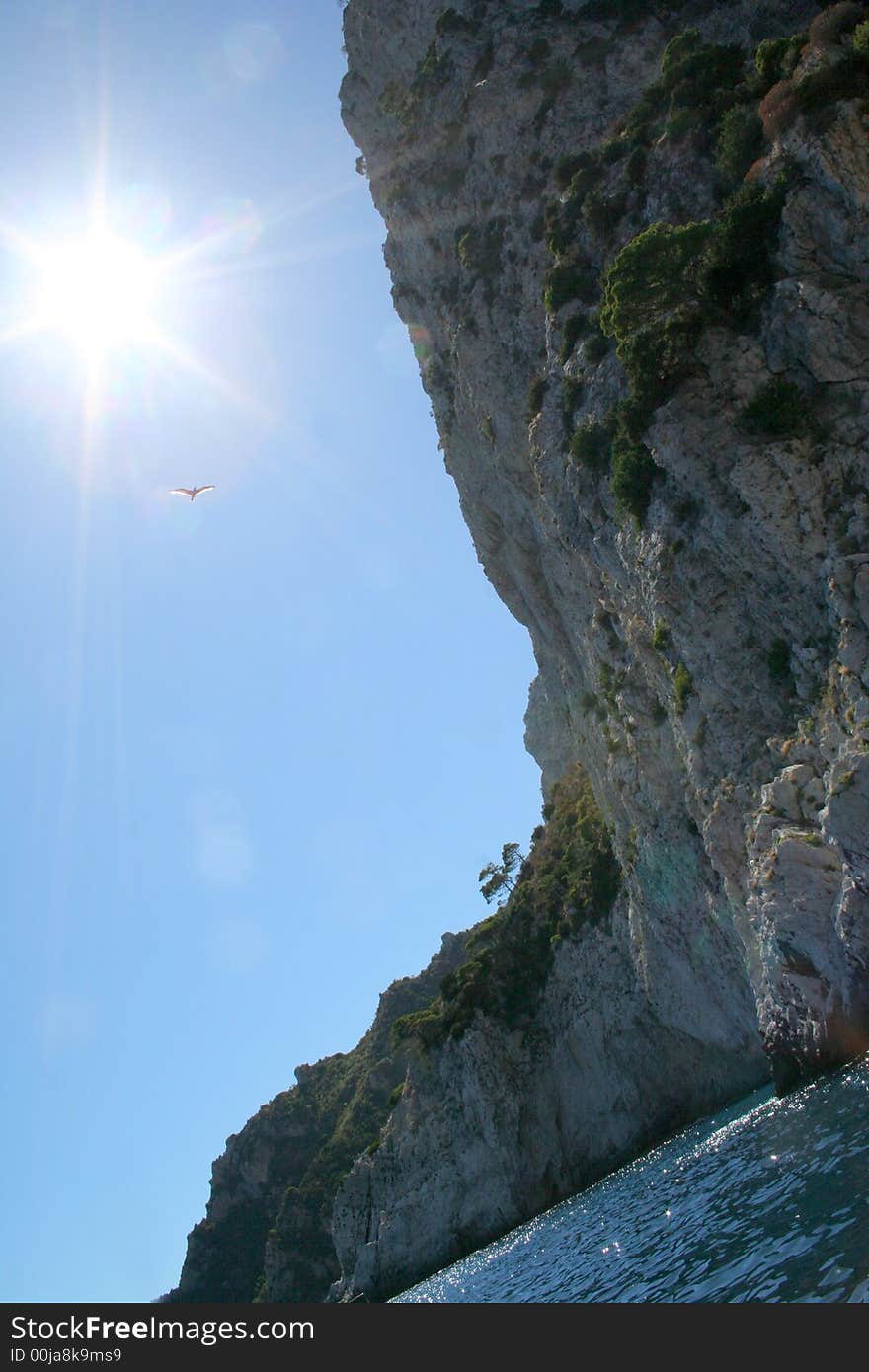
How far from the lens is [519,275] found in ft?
151

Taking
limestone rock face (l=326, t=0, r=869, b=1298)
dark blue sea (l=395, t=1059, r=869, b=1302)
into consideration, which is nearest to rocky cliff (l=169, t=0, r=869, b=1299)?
limestone rock face (l=326, t=0, r=869, b=1298)

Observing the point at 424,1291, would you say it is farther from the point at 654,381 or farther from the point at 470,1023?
the point at 654,381

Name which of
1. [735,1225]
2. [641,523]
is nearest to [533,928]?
[641,523]

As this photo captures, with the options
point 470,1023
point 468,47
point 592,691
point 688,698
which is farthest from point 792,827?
point 468,47

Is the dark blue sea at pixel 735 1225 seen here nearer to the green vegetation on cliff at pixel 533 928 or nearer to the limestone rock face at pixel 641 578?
the limestone rock face at pixel 641 578

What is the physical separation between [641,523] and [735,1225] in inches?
962

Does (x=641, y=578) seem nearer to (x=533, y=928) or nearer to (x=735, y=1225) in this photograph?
Result: (x=735, y=1225)

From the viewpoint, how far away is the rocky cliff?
27.8m

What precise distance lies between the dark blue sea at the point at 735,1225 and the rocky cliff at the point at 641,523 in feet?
14.3

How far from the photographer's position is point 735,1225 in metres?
17.4

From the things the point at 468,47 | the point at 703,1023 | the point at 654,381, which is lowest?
the point at 703,1023

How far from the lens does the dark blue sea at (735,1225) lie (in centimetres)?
1319

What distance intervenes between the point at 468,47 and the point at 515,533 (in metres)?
29.3

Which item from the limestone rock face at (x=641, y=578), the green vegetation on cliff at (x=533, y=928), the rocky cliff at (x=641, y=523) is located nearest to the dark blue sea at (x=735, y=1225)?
the rocky cliff at (x=641, y=523)
